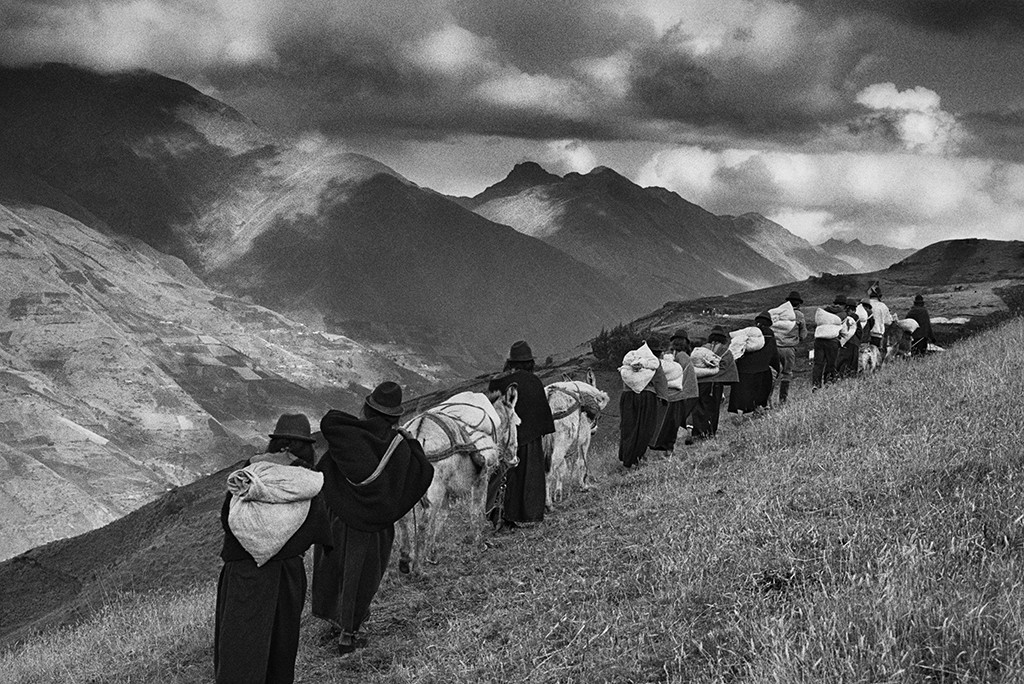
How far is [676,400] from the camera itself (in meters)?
16.8

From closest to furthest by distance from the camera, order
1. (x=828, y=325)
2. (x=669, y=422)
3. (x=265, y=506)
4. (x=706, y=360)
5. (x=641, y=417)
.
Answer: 1. (x=265, y=506)
2. (x=641, y=417)
3. (x=669, y=422)
4. (x=706, y=360)
5. (x=828, y=325)

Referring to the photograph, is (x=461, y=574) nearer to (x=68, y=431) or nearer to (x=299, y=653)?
(x=299, y=653)

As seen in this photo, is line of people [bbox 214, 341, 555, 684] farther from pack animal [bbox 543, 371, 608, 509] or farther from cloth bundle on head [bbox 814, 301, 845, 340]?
cloth bundle on head [bbox 814, 301, 845, 340]

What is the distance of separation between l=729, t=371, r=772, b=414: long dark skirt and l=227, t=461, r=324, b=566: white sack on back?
13.8 metres

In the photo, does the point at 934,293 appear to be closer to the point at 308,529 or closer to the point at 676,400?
the point at 676,400

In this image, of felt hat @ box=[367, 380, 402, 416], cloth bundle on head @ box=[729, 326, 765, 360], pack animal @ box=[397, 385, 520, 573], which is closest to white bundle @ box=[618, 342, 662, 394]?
cloth bundle on head @ box=[729, 326, 765, 360]

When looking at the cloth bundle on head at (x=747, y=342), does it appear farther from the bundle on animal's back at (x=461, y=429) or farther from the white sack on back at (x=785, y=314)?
the bundle on animal's back at (x=461, y=429)

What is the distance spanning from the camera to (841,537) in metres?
6.64

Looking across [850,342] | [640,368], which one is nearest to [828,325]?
[850,342]

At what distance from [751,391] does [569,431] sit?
20.3ft

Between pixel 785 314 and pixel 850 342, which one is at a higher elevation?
→ pixel 785 314

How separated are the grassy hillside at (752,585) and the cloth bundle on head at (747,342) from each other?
5650 millimetres

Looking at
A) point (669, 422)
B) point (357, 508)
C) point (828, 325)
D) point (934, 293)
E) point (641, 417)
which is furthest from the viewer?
point (934, 293)

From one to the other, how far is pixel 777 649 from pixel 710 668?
0.45 m
